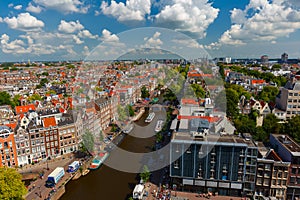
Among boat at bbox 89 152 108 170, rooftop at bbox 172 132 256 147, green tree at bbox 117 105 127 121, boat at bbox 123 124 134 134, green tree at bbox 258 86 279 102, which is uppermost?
green tree at bbox 258 86 279 102

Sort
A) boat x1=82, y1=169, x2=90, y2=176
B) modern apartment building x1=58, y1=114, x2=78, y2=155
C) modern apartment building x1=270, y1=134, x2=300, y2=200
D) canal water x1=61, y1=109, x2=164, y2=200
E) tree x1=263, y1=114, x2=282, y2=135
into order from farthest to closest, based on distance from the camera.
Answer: tree x1=263, y1=114, x2=282, y2=135
modern apartment building x1=58, y1=114, x2=78, y2=155
boat x1=82, y1=169, x2=90, y2=176
canal water x1=61, y1=109, x2=164, y2=200
modern apartment building x1=270, y1=134, x2=300, y2=200

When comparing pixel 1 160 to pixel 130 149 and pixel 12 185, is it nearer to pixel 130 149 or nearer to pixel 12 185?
pixel 12 185

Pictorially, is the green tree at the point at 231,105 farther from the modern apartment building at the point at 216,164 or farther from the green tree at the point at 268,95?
the modern apartment building at the point at 216,164

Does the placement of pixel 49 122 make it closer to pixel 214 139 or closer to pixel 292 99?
pixel 214 139

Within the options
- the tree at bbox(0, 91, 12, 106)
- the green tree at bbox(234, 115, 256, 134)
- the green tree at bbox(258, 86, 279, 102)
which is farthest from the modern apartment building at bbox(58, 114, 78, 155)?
the green tree at bbox(258, 86, 279, 102)

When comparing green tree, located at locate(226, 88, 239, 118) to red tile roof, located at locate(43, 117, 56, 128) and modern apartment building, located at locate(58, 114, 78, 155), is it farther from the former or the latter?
red tile roof, located at locate(43, 117, 56, 128)

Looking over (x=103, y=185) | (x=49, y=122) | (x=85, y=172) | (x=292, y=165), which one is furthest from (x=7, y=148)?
(x=292, y=165)

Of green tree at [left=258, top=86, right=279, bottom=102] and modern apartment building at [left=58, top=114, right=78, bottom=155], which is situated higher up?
green tree at [left=258, top=86, right=279, bottom=102]
